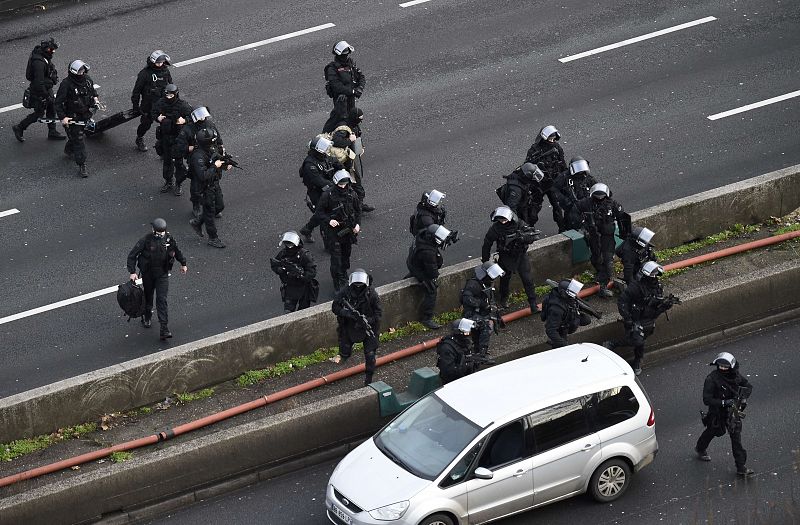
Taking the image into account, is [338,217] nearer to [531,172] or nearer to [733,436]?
[531,172]

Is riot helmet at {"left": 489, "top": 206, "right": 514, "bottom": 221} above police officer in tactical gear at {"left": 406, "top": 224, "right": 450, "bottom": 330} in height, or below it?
above

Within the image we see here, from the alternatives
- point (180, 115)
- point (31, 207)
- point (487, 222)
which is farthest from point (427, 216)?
point (31, 207)

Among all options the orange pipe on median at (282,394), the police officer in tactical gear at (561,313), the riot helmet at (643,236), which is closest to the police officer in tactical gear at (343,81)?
the orange pipe on median at (282,394)

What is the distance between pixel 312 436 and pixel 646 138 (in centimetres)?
846

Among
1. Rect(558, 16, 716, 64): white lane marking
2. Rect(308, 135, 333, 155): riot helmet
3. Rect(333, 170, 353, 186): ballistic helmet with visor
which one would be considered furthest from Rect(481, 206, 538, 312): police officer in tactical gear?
Rect(558, 16, 716, 64): white lane marking

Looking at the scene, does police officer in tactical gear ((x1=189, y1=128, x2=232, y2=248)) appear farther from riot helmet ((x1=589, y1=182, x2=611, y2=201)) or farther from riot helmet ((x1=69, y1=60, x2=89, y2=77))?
riot helmet ((x1=589, y1=182, x2=611, y2=201))

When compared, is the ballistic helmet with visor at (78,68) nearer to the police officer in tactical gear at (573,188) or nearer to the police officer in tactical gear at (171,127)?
the police officer in tactical gear at (171,127)

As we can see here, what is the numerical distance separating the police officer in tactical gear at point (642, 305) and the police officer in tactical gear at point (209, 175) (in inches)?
233

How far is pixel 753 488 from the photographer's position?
15594 millimetres

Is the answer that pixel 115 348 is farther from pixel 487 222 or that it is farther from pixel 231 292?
pixel 487 222

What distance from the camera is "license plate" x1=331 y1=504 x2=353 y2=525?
47.4 feet

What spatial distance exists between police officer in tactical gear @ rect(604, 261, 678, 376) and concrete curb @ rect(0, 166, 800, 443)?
1.79m

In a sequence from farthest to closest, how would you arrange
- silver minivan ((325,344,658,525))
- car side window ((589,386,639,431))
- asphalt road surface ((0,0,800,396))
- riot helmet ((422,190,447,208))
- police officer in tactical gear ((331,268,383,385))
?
1. asphalt road surface ((0,0,800,396))
2. riot helmet ((422,190,447,208))
3. police officer in tactical gear ((331,268,383,385))
4. car side window ((589,386,639,431))
5. silver minivan ((325,344,658,525))

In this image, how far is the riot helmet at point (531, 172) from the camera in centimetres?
1888
